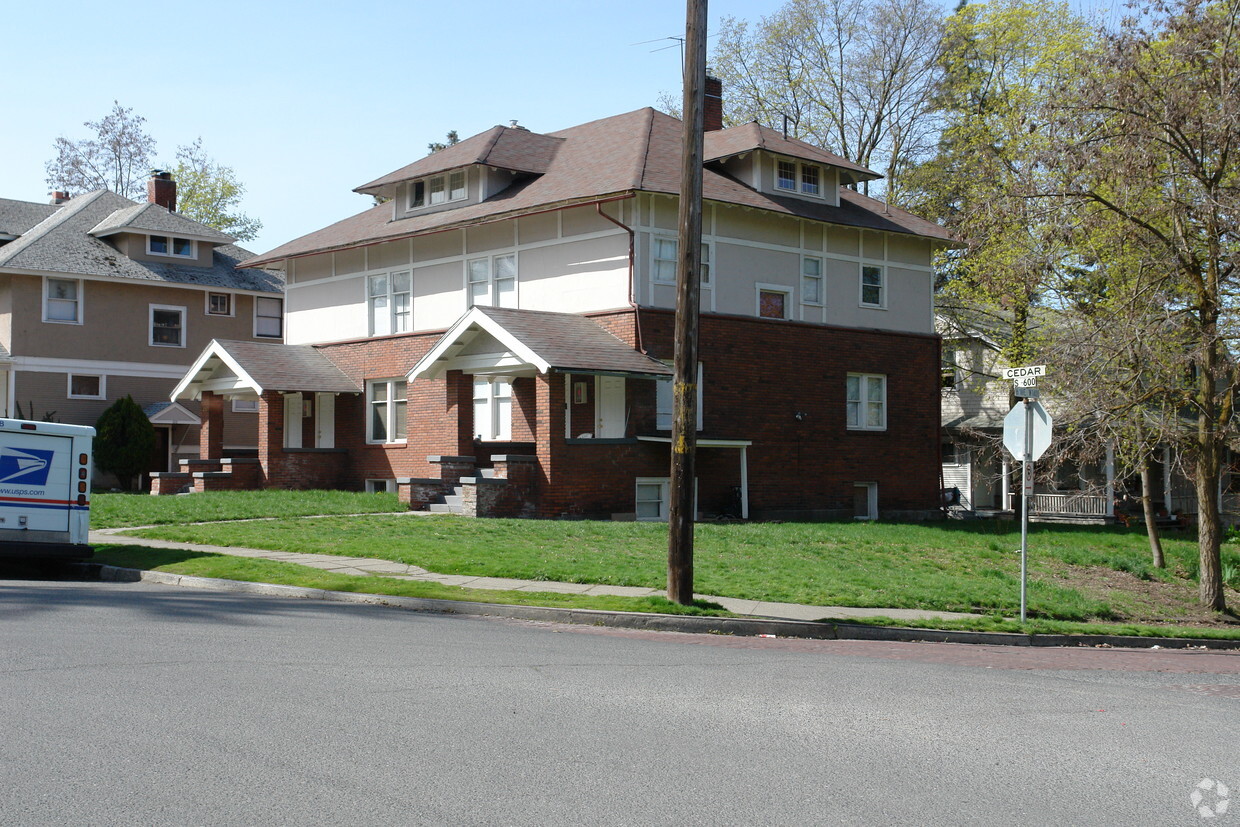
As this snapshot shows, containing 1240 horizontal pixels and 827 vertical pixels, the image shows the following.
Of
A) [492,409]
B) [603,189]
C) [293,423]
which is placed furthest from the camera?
[293,423]

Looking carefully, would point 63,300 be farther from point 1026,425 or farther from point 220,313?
point 1026,425

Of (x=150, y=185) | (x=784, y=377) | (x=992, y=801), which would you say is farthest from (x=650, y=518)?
(x=150, y=185)

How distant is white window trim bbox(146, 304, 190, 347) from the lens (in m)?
40.8

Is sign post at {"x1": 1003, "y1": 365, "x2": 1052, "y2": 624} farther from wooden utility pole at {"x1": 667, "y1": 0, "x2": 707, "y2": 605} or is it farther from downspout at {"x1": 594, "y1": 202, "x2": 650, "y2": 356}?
downspout at {"x1": 594, "y1": 202, "x2": 650, "y2": 356}

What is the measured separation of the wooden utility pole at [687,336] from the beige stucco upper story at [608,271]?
496 inches

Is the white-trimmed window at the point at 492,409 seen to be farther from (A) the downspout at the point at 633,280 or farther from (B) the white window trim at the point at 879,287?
(B) the white window trim at the point at 879,287

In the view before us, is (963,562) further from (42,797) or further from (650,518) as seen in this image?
(42,797)

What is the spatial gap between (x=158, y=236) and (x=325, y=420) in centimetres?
1308

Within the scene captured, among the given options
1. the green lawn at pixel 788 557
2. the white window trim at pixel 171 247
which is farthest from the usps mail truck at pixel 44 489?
the white window trim at pixel 171 247

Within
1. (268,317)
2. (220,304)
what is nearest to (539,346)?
(268,317)

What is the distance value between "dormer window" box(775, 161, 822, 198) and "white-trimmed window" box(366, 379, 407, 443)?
11043mm

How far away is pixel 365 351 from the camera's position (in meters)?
32.8

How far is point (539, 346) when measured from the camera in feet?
80.3

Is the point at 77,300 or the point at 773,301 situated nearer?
the point at 773,301
